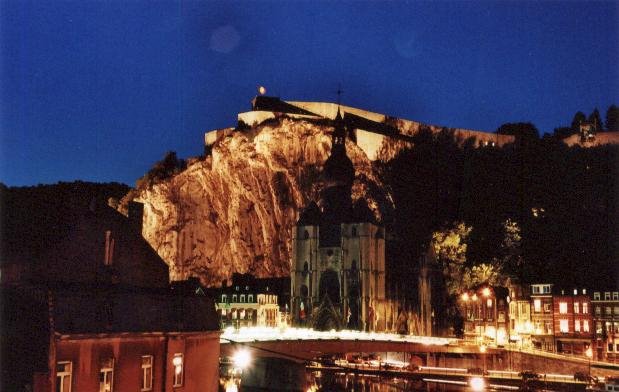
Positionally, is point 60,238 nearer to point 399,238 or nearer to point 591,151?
point 399,238

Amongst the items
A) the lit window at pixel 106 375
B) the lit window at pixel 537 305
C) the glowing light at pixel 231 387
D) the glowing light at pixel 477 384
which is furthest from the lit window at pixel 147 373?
the lit window at pixel 537 305

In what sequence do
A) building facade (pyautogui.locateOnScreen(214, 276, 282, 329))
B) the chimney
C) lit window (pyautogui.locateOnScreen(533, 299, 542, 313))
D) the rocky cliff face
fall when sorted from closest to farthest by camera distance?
1. the chimney
2. lit window (pyautogui.locateOnScreen(533, 299, 542, 313))
3. building facade (pyautogui.locateOnScreen(214, 276, 282, 329))
4. the rocky cliff face

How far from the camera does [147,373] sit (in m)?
24.9

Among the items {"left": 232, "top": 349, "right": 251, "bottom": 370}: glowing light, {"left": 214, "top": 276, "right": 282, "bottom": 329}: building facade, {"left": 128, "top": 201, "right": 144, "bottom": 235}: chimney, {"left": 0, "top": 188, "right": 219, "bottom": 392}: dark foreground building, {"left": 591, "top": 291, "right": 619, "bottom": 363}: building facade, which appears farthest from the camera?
{"left": 214, "top": 276, "right": 282, "bottom": 329}: building facade

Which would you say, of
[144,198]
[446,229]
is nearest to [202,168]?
[144,198]

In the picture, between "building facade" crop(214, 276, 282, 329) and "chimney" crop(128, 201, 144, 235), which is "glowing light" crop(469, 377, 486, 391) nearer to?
"chimney" crop(128, 201, 144, 235)

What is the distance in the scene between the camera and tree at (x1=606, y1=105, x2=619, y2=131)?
156750mm

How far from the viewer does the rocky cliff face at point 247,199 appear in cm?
11881

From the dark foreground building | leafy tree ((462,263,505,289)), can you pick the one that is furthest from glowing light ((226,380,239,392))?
leafy tree ((462,263,505,289))

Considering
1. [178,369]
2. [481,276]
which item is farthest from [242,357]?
[481,276]

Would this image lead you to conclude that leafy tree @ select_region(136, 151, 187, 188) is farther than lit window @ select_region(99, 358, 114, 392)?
Yes

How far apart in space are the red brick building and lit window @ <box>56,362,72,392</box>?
7784cm

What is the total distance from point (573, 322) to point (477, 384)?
99.5ft

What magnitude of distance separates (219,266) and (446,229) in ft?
120
